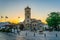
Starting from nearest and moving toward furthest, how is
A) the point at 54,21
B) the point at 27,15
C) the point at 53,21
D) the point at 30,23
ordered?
1. the point at 27,15
2. the point at 30,23
3. the point at 54,21
4. the point at 53,21

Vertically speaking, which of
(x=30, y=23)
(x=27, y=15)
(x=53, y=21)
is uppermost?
(x=27, y=15)

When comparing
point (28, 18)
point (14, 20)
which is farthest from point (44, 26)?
point (14, 20)

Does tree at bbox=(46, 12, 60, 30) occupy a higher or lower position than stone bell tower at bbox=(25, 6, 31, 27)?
lower

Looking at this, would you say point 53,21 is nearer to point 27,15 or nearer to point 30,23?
point 30,23

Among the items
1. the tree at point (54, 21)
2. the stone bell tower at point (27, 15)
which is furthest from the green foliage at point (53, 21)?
the stone bell tower at point (27, 15)

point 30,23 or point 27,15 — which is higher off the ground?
point 27,15

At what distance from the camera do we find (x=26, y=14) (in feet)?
32.4

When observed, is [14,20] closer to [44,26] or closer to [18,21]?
[18,21]

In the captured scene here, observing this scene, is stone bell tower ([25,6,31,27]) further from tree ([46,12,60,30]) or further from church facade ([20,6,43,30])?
tree ([46,12,60,30])

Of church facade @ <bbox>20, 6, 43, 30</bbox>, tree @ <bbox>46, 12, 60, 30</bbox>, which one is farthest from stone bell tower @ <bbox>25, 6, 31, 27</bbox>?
Result: tree @ <bbox>46, 12, 60, 30</bbox>

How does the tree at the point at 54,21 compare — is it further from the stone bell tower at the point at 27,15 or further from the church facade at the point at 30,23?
the stone bell tower at the point at 27,15

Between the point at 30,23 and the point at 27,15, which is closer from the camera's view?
the point at 27,15

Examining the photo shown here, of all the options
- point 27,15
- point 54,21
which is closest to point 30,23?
point 27,15

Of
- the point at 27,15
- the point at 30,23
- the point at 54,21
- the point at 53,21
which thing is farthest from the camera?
the point at 53,21
